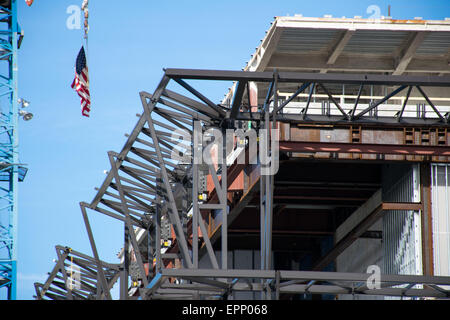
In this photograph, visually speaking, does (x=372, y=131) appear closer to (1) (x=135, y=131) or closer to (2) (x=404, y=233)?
(2) (x=404, y=233)

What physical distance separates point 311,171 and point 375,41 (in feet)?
44.7

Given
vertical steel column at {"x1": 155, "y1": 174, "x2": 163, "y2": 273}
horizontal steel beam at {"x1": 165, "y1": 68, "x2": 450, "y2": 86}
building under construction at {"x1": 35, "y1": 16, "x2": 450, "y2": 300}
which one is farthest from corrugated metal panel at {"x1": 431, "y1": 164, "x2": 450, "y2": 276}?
vertical steel column at {"x1": 155, "y1": 174, "x2": 163, "y2": 273}

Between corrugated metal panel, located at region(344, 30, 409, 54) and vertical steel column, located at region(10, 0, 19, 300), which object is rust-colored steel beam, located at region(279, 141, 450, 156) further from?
vertical steel column, located at region(10, 0, 19, 300)

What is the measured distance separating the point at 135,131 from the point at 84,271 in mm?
28480

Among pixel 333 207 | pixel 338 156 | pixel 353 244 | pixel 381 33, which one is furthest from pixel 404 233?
pixel 381 33

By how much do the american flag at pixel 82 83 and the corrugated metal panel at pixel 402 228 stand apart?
19.2 meters

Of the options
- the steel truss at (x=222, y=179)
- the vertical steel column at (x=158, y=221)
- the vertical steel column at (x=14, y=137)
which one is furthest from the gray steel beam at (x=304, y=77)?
the vertical steel column at (x=14, y=137)

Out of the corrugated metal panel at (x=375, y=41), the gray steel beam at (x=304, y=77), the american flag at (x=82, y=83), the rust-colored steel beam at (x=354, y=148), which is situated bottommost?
the rust-colored steel beam at (x=354, y=148)

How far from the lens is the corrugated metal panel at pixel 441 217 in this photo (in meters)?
37.0

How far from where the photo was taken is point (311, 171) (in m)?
44.8

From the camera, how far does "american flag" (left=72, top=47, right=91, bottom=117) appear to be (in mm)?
53438

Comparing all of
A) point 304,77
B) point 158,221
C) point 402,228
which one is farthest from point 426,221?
point 158,221

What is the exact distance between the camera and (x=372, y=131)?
38500 mm

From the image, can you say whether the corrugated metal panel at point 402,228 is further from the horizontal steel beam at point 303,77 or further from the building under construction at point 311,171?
the horizontal steel beam at point 303,77
